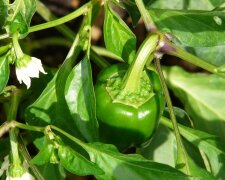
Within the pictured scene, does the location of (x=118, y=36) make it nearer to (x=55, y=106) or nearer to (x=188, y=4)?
(x=55, y=106)

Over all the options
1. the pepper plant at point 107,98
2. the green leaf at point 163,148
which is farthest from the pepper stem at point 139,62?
the green leaf at point 163,148

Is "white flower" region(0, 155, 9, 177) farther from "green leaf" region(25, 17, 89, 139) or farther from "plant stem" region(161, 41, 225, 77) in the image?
"plant stem" region(161, 41, 225, 77)

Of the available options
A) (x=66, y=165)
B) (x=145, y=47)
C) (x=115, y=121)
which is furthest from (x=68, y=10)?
(x=66, y=165)

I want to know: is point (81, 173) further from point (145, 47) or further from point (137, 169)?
point (145, 47)

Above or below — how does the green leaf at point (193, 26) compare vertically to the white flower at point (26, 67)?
below

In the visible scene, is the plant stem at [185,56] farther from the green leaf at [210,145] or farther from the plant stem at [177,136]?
the green leaf at [210,145]

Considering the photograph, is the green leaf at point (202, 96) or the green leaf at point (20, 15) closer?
the green leaf at point (20, 15)
